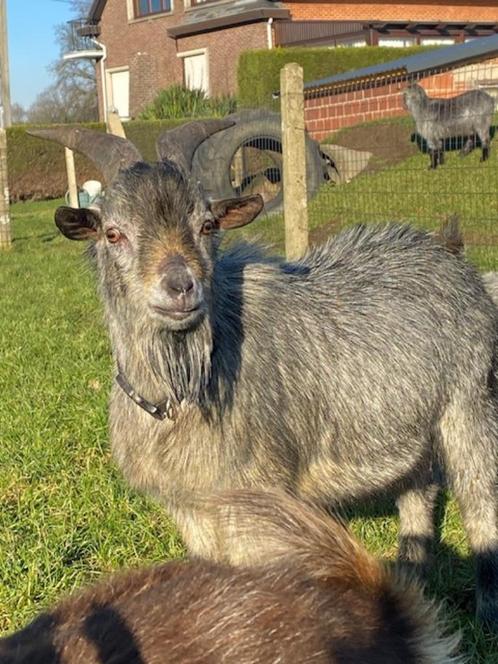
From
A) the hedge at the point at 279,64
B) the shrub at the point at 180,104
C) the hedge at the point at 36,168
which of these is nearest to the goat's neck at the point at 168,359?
the hedge at the point at 36,168

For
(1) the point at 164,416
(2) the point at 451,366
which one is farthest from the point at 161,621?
(2) the point at 451,366

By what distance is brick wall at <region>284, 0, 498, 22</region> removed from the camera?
3281 cm

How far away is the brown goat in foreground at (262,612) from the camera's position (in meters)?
1.91

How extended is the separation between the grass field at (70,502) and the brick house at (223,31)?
987 inches

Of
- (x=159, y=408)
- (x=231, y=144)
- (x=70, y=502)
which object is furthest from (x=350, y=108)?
(x=159, y=408)

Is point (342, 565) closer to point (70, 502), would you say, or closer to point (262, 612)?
point (262, 612)

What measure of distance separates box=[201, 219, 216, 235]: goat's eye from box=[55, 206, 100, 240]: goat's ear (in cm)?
43

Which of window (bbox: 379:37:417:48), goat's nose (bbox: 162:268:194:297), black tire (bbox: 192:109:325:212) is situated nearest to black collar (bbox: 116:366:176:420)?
goat's nose (bbox: 162:268:194:297)

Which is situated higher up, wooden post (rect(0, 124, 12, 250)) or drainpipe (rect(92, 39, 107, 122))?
drainpipe (rect(92, 39, 107, 122))

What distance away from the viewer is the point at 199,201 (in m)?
3.68

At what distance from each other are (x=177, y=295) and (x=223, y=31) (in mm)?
31381

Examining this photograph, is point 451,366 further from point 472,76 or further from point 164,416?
point 472,76

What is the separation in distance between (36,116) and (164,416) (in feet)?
203

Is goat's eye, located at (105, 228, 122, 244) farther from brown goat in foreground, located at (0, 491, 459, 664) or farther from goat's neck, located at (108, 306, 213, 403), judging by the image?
brown goat in foreground, located at (0, 491, 459, 664)
